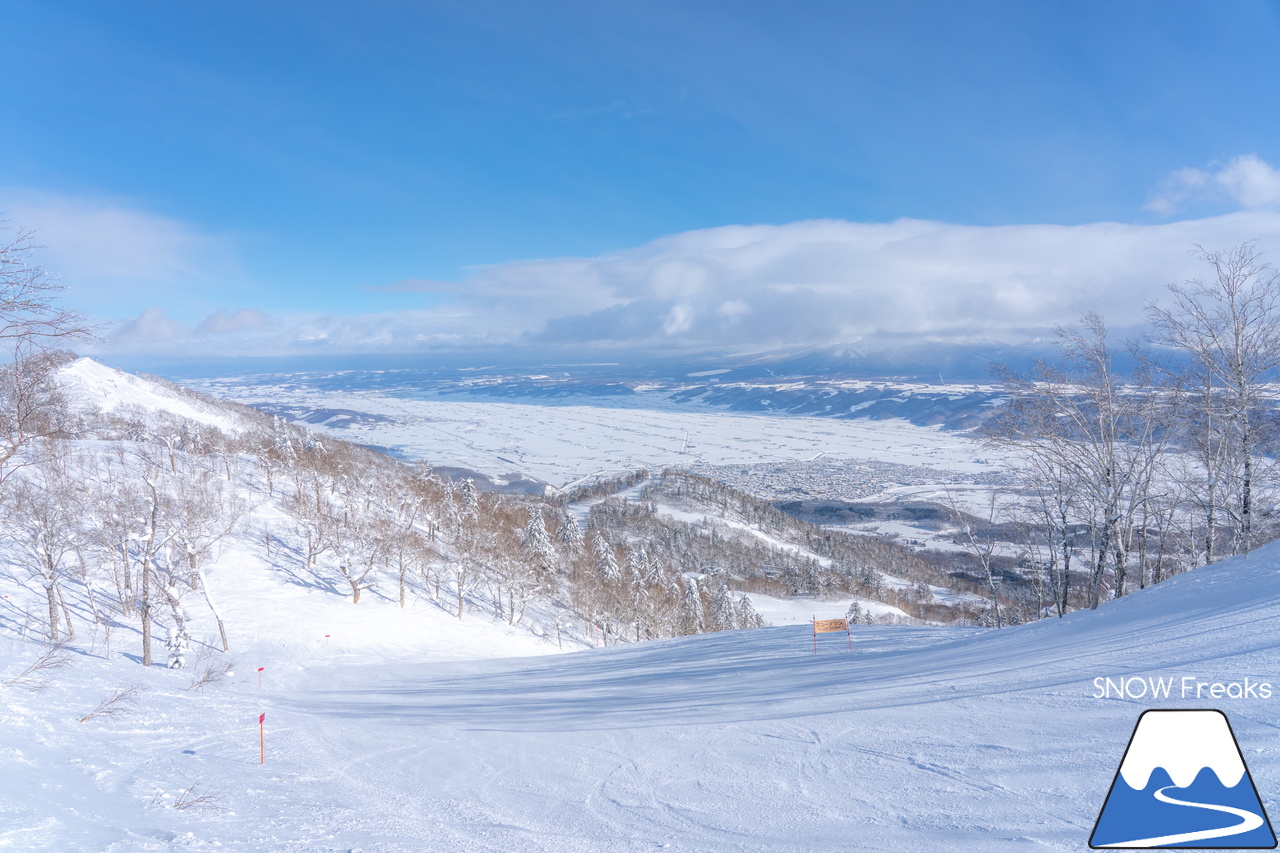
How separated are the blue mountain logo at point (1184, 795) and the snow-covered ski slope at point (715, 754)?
0.34 meters

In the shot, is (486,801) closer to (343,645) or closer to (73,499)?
(343,645)

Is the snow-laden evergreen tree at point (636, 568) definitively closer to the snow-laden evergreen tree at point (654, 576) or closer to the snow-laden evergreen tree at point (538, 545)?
the snow-laden evergreen tree at point (654, 576)

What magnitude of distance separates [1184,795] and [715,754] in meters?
4.63

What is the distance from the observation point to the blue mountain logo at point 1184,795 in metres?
3.46

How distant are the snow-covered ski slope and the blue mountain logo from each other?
0.34 meters

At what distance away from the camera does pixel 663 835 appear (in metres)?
5.38

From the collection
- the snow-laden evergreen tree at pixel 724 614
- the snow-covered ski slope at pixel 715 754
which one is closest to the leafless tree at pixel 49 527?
the snow-covered ski slope at pixel 715 754

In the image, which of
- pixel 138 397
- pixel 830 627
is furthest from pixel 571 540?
pixel 138 397

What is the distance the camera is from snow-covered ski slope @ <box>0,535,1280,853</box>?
197 inches

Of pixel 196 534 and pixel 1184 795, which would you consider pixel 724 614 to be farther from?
pixel 1184 795

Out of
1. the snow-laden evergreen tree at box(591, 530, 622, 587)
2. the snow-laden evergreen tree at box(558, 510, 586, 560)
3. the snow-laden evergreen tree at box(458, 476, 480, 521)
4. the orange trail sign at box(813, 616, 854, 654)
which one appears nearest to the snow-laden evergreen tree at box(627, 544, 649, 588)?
the snow-laden evergreen tree at box(591, 530, 622, 587)

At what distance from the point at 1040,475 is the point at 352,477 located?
187 ft

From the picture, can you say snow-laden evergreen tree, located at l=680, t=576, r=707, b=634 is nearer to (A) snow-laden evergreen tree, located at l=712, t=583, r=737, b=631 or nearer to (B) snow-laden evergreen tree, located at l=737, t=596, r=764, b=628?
(A) snow-laden evergreen tree, located at l=712, t=583, r=737, b=631

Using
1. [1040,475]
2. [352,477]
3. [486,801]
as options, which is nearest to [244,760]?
[486,801]
